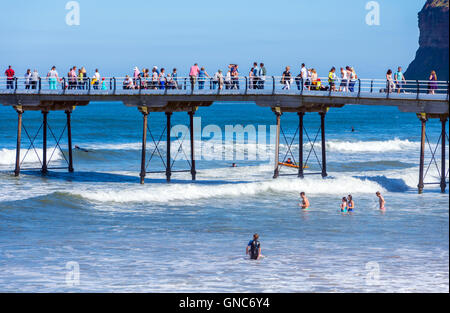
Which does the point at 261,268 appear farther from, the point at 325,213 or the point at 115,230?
the point at 325,213

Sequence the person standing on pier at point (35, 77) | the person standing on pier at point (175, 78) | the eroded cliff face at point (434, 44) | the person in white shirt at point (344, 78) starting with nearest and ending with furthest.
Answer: the person in white shirt at point (344, 78)
the person standing on pier at point (175, 78)
the person standing on pier at point (35, 77)
the eroded cliff face at point (434, 44)

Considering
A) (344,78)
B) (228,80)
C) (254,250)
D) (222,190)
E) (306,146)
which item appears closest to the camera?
(254,250)

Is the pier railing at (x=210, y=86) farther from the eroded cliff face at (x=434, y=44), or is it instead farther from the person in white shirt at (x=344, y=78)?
the eroded cliff face at (x=434, y=44)

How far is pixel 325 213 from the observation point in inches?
1221

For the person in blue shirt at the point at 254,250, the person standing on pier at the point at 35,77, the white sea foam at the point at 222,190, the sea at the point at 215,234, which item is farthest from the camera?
the person standing on pier at the point at 35,77

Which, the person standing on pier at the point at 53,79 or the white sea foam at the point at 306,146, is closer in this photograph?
the person standing on pier at the point at 53,79

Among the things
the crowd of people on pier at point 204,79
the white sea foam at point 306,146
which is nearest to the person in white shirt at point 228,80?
the crowd of people on pier at point 204,79

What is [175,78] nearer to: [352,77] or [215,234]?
[352,77]

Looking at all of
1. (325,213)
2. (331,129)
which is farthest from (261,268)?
(331,129)

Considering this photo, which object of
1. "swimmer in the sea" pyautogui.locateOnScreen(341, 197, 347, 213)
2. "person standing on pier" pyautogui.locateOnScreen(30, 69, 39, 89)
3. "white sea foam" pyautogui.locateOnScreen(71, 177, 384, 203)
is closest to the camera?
"swimmer in the sea" pyautogui.locateOnScreen(341, 197, 347, 213)

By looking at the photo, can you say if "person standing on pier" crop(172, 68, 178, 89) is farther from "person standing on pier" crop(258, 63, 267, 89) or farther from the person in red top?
the person in red top

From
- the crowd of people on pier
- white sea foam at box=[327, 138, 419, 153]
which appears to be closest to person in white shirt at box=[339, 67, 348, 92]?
the crowd of people on pier

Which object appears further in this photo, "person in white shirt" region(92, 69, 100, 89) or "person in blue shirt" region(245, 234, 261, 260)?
"person in white shirt" region(92, 69, 100, 89)

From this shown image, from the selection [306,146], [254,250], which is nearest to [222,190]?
[254,250]
